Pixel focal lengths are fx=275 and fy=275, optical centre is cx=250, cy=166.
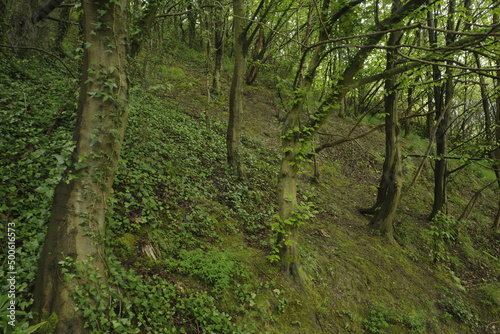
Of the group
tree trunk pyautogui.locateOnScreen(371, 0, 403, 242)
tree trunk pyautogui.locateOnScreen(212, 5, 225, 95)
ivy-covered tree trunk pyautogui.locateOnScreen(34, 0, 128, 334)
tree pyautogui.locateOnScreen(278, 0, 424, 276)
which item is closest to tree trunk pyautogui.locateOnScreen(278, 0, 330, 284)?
tree pyautogui.locateOnScreen(278, 0, 424, 276)

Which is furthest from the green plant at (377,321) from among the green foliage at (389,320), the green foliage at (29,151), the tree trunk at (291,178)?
the green foliage at (29,151)

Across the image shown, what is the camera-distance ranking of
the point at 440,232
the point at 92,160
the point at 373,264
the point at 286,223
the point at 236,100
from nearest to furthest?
1. the point at 92,160
2. the point at 286,223
3. the point at 373,264
4. the point at 440,232
5. the point at 236,100

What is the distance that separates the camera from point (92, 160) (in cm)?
272

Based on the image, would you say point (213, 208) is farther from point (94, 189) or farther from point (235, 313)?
point (94, 189)

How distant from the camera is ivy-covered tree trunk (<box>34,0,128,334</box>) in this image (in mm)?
2494

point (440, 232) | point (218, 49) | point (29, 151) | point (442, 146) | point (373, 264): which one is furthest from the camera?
point (218, 49)

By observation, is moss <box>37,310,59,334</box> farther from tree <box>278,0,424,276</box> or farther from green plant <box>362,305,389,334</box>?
green plant <box>362,305,389,334</box>

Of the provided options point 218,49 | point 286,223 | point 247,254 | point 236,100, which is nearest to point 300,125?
A: point 286,223

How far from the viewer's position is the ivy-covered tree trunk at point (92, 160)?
249cm

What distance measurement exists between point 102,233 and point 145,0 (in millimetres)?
4750

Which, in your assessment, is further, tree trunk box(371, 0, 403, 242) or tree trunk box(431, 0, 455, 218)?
tree trunk box(431, 0, 455, 218)

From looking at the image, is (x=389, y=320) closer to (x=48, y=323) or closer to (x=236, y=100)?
(x=48, y=323)

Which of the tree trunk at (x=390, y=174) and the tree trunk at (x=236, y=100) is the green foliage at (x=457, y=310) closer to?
the tree trunk at (x=390, y=174)

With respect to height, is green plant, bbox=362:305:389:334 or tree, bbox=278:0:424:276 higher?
tree, bbox=278:0:424:276
